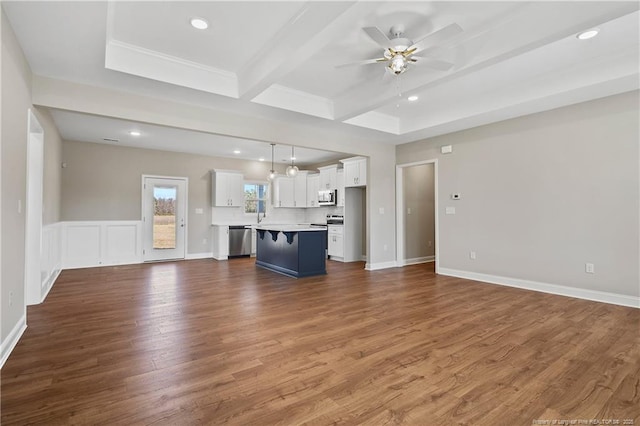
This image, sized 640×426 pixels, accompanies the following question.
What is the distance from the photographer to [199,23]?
2965 mm

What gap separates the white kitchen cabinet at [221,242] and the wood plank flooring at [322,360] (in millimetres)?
3531

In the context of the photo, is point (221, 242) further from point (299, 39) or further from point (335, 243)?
point (299, 39)

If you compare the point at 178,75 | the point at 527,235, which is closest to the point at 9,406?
the point at 178,75

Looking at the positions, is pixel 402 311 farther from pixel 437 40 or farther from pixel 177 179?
pixel 177 179

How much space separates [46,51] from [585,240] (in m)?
6.55

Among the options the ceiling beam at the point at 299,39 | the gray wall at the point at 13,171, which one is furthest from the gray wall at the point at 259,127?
the ceiling beam at the point at 299,39

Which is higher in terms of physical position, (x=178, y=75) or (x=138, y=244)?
(x=178, y=75)

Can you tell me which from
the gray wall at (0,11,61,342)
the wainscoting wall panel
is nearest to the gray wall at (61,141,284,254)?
the wainscoting wall panel

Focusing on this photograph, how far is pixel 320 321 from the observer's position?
338 cm

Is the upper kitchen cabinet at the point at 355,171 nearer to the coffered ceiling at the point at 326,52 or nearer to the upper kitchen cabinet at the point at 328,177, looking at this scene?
the upper kitchen cabinet at the point at 328,177

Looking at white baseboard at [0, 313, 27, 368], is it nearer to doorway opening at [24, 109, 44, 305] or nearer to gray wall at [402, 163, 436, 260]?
doorway opening at [24, 109, 44, 305]

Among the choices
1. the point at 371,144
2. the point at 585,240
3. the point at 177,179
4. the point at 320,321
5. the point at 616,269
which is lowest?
the point at 320,321

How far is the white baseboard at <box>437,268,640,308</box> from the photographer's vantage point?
3.97 m

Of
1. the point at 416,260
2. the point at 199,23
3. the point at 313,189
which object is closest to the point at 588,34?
the point at 199,23
